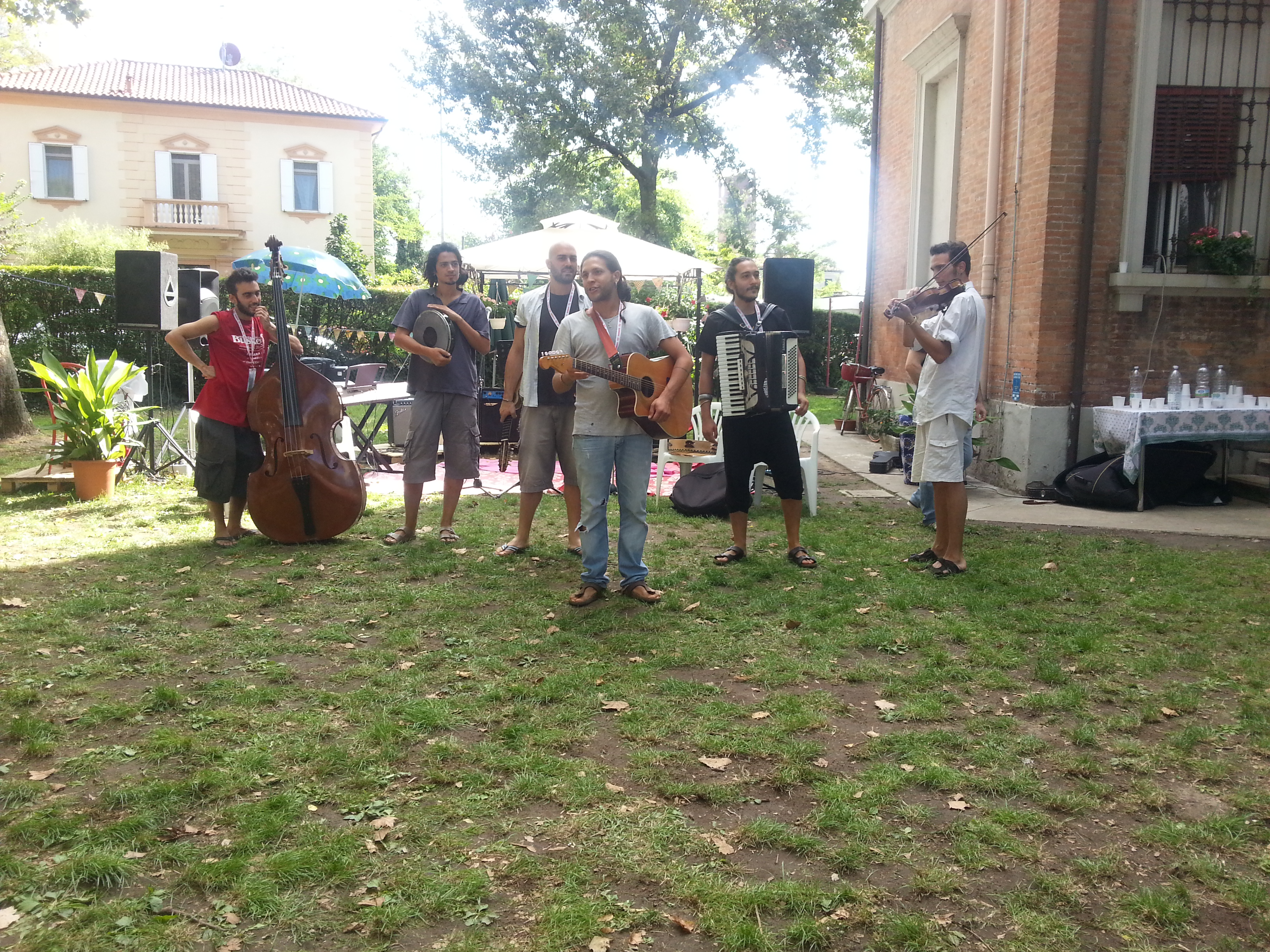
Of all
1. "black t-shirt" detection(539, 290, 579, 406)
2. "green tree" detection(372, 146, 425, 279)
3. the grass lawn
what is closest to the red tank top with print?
the grass lawn

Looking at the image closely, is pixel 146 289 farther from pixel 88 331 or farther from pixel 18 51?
pixel 18 51

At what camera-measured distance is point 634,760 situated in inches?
143

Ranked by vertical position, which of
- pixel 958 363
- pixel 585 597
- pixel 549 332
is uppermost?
pixel 549 332

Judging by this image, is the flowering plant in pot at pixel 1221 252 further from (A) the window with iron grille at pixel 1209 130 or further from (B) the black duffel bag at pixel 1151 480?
(B) the black duffel bag at pixel 1151 480

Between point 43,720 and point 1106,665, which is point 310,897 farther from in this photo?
point 1106,665

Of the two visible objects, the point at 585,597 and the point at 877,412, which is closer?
the point at 585,597

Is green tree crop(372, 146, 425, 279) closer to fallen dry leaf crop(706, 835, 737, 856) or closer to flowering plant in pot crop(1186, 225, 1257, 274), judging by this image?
flowering plant in pot crop(1186, 225, 1257, 274)

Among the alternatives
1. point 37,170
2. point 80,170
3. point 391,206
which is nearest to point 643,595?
point 80,170

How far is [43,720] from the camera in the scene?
12.8 feet

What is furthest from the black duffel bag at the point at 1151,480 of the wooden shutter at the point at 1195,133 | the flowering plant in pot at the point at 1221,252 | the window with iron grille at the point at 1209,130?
the wooden shutter at the point at 1195,133

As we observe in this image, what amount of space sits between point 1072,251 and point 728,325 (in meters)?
4.31

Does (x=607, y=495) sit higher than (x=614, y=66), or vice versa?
(x=614, y=66)

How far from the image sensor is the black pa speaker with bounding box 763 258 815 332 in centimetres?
998

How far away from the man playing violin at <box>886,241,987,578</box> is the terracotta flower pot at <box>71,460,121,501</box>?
21.6 ft
